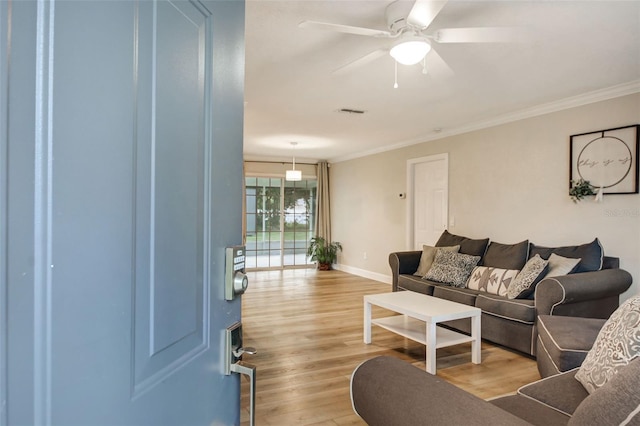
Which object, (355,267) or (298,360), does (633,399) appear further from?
(355,267)

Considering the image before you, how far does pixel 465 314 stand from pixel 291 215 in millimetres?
5539

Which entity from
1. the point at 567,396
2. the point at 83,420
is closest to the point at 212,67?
the point at 83,420

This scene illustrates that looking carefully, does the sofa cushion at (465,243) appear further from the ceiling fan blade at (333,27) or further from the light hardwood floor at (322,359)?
the ceiling fan blade at (333,27)

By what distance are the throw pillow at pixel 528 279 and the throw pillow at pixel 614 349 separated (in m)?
1.88

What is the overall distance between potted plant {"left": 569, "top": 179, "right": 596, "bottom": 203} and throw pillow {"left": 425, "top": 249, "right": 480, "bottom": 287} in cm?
115

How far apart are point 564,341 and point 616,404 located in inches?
52.8

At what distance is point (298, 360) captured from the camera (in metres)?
3.16

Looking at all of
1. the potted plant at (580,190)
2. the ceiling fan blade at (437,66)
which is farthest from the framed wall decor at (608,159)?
the ceiling fan blade at (437,66)

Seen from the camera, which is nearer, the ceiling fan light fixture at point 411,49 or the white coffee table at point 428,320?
the ceiling fan light fixture at point 411,49

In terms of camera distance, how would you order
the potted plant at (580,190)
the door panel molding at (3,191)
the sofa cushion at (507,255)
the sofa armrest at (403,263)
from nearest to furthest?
1. the door panel molding at (3,191)
2. the potted plant at (580,190)
3. the sofa cushion at (507,255)
4. the sofa armrest at (403,263)

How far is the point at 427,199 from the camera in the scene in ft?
19.3

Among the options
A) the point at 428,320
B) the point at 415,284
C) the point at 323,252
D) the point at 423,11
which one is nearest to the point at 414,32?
the point at 423,11

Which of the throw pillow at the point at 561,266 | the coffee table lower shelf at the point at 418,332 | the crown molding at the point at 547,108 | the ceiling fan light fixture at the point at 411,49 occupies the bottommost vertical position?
the coffee table lower shelf at the point at 418,332

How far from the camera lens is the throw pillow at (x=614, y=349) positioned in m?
1.40
